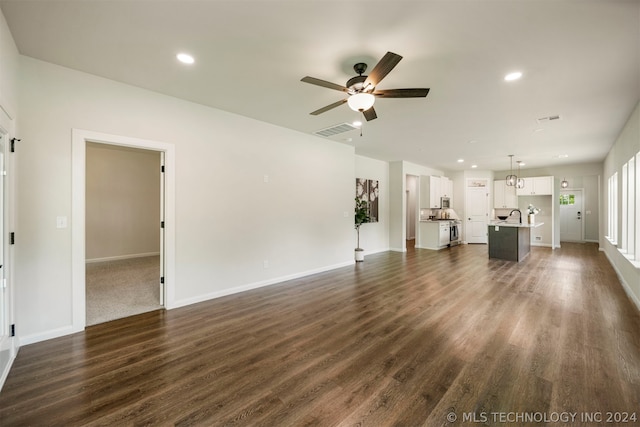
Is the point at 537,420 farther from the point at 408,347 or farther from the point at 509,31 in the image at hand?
the point at 509,31

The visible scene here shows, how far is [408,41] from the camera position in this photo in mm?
2416

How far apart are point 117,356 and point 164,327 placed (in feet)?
2.03

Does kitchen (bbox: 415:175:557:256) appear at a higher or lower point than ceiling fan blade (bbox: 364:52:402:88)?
lower

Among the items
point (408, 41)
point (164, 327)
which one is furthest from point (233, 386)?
point (408, 41)

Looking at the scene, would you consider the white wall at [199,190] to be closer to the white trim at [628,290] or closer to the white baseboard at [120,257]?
the white trim at [628,290]

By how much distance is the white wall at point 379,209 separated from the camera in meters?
7.63

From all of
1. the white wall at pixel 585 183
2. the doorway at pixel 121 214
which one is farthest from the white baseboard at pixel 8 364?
the white wall at pixel 585 183

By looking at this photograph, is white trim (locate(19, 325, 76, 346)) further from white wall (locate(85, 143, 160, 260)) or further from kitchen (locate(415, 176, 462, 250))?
kitchen (locate(415, 176, 462, 250))

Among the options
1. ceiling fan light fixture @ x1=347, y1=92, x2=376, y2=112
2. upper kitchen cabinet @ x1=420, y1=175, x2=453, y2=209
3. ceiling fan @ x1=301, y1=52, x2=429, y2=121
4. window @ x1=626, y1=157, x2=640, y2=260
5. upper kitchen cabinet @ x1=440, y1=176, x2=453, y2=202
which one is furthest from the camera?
upper kitchen cabinet @ x1=440, y1=176, x2=453, y2=202

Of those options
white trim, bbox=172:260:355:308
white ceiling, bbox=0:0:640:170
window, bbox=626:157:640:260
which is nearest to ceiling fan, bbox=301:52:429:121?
white ceiling, bbox=0:0:640:170

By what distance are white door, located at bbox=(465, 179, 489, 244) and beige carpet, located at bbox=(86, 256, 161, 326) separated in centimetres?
1008

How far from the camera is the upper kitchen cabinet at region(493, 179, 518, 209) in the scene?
32.7ft

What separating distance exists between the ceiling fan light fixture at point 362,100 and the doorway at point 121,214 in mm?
4781

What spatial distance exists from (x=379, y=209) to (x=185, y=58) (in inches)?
254
